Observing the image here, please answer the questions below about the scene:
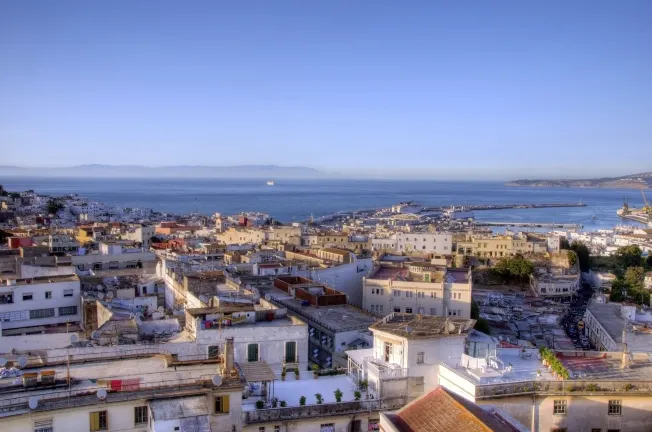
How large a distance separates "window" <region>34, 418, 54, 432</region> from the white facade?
60.9 metres

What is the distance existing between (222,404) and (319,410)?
7.52 feet

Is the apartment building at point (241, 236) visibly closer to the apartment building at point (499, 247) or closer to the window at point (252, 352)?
the apartment building at point (499, 247)

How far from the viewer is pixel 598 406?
40.2ft

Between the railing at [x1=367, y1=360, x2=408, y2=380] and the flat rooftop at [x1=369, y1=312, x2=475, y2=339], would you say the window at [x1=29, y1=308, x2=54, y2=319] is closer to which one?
the flat rooftop at [x1=369, y1=312, x2=475, y2=339]

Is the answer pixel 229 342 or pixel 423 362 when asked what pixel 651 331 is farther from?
pixel 229 342

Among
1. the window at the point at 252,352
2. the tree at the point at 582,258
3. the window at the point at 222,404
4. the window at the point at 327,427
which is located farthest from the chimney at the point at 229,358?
the tree at the point at 582,258

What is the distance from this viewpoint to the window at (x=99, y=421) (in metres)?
10.2

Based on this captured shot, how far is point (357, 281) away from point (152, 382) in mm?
26406

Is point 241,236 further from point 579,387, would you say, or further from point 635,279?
point 579,387

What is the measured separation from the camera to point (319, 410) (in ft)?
41.2

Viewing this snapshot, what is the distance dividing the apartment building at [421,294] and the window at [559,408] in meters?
18.1

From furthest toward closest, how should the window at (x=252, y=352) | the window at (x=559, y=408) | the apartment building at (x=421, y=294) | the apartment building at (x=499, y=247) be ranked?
the apartment building at (x=499, y=247) → the apartment building at (x=421, y=294) → the window at (x=252, y=352) → the window at (x=559, y=408)

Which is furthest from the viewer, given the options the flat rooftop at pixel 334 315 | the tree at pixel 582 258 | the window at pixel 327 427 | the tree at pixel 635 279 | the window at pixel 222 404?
the tree at pixel 582 258

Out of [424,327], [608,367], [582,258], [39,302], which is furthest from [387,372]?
[582,258]
